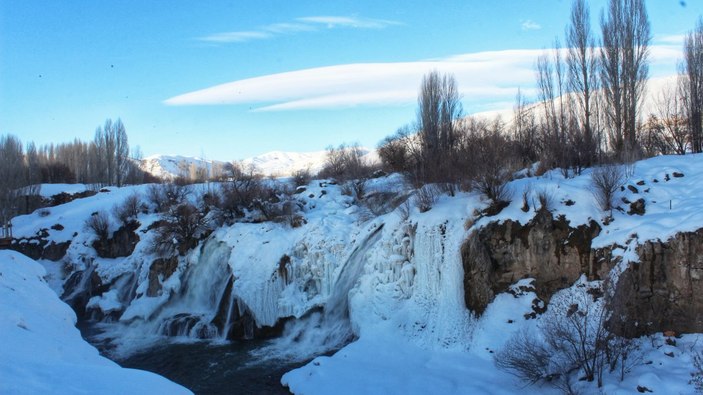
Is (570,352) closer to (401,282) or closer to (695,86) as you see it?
(401,282)

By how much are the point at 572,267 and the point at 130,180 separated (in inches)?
1927

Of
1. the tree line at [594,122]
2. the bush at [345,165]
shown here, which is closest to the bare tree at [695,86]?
the tree line at [594,122]

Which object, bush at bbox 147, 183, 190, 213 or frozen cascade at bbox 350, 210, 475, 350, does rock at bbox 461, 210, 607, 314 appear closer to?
frozen cascade at bbox 350, 210, 475, 350

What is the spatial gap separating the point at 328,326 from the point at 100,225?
17590 mm

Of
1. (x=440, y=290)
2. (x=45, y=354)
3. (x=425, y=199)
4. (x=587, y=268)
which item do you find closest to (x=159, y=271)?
(x=425, y=199)

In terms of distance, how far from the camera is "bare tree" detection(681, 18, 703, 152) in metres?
19.5

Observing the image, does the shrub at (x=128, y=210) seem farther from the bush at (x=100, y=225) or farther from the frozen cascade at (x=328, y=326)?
the frozen cascade at (x=328, y=326)

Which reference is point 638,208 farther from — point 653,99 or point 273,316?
point 273,316

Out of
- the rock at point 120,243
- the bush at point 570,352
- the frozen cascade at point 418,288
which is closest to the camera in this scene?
the bush at point 570,352

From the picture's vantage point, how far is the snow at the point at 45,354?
612cm

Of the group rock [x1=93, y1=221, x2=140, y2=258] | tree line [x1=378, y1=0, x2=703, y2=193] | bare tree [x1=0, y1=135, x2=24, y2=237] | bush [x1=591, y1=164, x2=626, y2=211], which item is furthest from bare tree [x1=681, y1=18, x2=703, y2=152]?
bare tree [x1=0, y1=135, x2=24, y2=237]

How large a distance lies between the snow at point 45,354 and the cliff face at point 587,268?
9.74 m

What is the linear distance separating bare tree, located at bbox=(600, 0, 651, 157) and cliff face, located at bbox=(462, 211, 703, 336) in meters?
9.41

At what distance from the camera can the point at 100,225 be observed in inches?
1112
